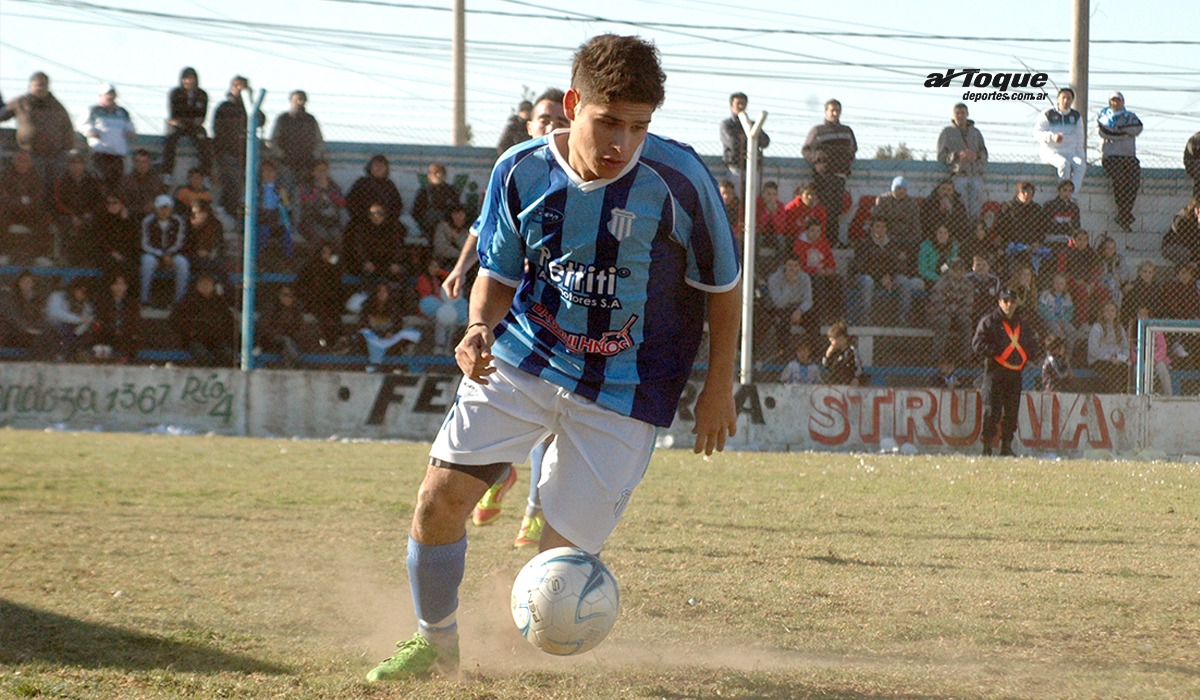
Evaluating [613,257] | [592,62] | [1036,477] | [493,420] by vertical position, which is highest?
[592,62]

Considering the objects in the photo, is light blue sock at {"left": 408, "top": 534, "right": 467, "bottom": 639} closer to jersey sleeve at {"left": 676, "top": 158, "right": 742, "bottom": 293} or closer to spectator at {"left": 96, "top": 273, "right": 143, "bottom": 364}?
jersey sleeve at {"left": 676, "top": 158, "right": 742, "bottom": 293}

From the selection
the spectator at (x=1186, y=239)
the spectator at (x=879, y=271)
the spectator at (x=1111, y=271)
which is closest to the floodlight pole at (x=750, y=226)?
the spectator at (x=879, y=271)

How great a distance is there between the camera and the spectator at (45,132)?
1491cm

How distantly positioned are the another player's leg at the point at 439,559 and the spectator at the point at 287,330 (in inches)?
421

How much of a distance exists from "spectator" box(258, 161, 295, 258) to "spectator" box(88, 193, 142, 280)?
4.48 feet

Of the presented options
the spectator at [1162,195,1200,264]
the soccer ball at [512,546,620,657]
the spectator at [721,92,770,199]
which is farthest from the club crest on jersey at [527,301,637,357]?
the spectator at [1162,195,1200,264]

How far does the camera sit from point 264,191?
14.6 metres

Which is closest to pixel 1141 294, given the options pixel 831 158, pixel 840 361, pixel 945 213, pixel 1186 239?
pixel 1186 239

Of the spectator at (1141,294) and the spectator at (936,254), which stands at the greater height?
the spectator at (936,254)

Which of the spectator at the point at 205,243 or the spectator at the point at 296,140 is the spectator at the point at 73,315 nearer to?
the spectator at the point at 205,243

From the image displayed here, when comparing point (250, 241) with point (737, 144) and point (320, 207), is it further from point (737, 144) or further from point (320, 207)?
point (737, 144)

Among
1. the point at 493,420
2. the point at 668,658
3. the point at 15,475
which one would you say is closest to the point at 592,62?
the point at 493,420

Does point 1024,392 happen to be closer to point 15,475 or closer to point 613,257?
point 15,475

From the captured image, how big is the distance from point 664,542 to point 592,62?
383 cm
